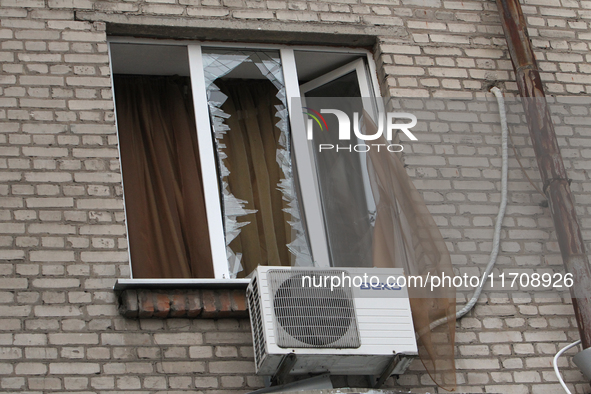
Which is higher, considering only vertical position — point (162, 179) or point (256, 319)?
point (162, 179)

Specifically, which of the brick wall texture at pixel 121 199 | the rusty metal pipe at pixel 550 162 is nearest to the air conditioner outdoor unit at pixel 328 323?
the brick wall texture at pixel 121 199

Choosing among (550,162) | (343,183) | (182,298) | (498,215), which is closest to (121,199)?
(182,298)

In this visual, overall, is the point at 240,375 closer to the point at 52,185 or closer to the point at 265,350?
the point at 265,350

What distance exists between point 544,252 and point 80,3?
2.89 meters

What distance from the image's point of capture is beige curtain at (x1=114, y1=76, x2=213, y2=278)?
4332mm

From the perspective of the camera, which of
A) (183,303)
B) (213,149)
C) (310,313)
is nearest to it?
(310,313)

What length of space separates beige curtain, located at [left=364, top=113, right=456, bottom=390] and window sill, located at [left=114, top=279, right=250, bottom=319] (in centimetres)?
74

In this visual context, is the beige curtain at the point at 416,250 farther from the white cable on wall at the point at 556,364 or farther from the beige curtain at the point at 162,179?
the beige curtain at the point at 162,179

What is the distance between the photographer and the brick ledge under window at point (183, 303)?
380 cm

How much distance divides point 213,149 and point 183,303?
40.6 inches

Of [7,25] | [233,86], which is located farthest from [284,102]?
[7,25]

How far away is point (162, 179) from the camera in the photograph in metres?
4.57

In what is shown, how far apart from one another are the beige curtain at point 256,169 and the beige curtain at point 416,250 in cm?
57

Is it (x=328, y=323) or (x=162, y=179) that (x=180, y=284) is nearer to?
(x=328, y=323)
